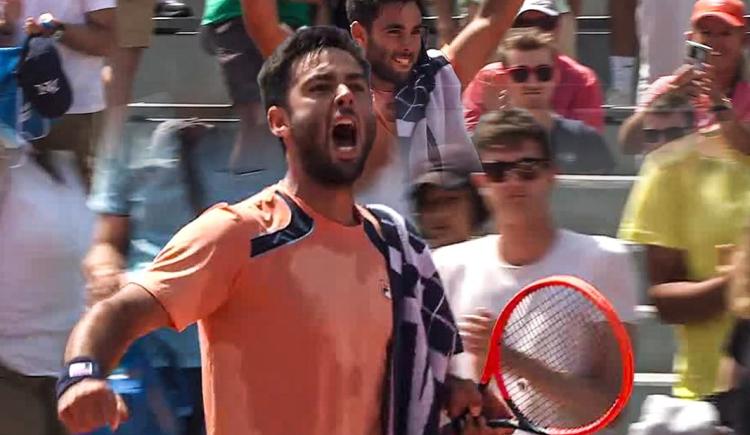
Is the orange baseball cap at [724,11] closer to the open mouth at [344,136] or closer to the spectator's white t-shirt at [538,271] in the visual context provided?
the spectator's white t-shirt at [538,271]

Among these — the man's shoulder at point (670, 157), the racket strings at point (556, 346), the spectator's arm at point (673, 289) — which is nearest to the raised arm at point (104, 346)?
the racket strings at point (556, 346)

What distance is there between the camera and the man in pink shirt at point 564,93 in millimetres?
5004

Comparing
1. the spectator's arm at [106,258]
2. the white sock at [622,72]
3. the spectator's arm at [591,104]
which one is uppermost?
the spectator's arm at [591,104]

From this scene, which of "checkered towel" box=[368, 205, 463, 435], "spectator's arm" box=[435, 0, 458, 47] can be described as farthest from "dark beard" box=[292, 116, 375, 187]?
"spectator's arm" box=[435, 0, 458, 47]

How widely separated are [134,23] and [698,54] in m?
2.04

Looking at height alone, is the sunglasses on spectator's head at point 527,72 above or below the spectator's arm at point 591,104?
above

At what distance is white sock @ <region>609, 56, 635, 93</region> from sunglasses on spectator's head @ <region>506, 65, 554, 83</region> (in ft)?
3.02

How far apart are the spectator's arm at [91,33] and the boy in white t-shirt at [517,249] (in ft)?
5.74

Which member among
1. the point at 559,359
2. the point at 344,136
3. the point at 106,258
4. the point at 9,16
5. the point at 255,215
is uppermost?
the point at 344,136

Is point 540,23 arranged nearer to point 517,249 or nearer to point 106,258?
point 517,249

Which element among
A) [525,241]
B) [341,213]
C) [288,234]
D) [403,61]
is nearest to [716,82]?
[403,61]

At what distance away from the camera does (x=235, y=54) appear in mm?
5684

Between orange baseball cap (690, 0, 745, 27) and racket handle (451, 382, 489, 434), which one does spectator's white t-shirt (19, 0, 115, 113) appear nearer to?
orange baseball cap (690, 0, 745, 27)

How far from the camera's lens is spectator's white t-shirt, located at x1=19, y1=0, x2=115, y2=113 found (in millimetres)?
5688
